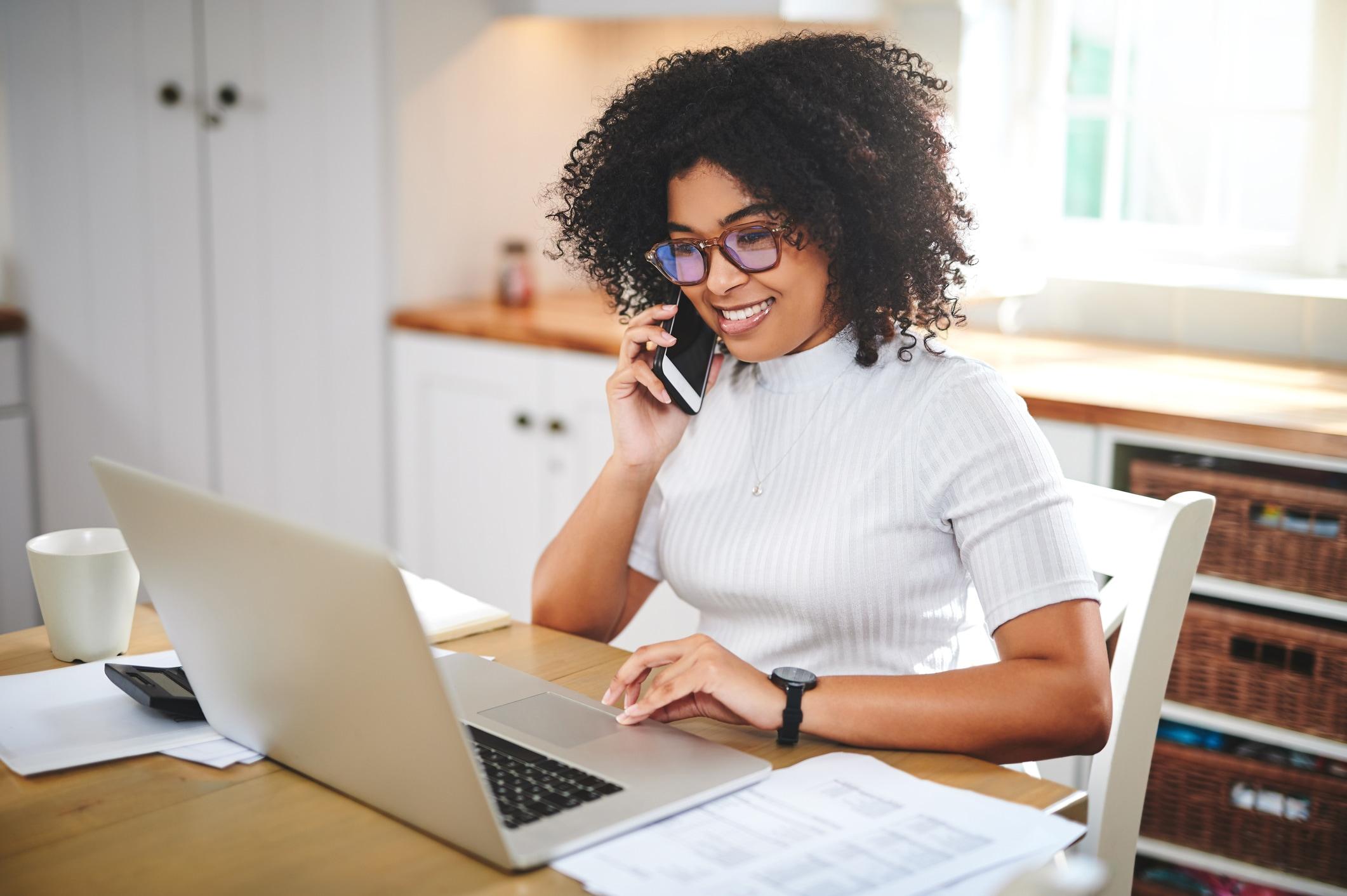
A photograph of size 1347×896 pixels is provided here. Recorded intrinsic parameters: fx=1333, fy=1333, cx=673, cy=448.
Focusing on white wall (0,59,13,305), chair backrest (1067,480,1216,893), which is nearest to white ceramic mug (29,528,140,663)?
chair backrest (1067,480,1216,893)

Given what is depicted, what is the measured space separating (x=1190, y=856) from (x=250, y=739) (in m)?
1.58

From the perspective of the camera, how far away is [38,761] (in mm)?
1052

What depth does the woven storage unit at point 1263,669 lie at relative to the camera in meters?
1.93

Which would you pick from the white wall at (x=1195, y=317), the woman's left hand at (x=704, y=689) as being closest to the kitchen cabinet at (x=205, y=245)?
the white wall at (x=1195, y=317)

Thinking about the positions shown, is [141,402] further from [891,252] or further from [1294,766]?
[1294,766]

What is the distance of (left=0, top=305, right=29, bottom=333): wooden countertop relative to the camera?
3.01 meters

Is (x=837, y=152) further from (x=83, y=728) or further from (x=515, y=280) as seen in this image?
(x=515, y=280)

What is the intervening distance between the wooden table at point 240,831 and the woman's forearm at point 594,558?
1.32ft

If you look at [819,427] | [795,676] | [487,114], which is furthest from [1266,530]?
[487,114]

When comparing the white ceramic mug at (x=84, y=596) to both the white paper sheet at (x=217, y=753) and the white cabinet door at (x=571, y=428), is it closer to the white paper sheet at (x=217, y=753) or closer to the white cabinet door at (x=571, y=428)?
the white paper sheet at (x=217, y=753)

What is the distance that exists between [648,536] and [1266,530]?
972 millimetres

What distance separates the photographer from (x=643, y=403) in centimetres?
153

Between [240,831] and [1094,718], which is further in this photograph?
[1094,718]

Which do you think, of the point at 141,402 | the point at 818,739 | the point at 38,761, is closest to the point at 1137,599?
the point at 818,739
